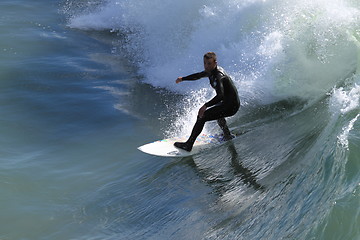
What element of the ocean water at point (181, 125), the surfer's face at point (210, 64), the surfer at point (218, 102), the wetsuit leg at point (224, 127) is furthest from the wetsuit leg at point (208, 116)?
the surfer's face at point (210, 64)

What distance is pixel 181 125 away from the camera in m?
9.34

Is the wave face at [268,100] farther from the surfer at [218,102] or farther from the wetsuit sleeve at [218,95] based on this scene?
the wetsuit sleeve at [218,95]

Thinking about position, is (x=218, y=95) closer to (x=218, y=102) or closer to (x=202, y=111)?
(x=218, y=102)

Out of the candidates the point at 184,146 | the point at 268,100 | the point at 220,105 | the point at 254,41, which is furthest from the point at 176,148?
the point at 254,41

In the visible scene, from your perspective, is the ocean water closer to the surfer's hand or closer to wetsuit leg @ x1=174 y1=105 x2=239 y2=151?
wetsuit leg @ x1=174 y1=105 x2=239 y2=151

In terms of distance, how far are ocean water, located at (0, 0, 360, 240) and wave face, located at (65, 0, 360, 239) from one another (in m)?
0.03

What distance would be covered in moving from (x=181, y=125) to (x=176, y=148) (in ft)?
5.20

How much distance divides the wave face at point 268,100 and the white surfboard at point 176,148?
10.1 inches

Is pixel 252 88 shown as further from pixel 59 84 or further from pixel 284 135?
pixel 59 84

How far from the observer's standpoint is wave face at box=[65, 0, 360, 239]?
16.4 ft

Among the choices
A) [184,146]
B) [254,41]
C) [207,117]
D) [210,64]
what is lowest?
[184,146]

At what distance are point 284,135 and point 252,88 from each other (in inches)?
90.8

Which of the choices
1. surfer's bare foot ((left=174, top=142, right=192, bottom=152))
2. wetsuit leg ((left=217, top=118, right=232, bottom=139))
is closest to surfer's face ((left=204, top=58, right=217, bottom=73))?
wetsuit leg ((left=217, top=118, right=232, bottom=139))

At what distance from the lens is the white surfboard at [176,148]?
25.2 ft
